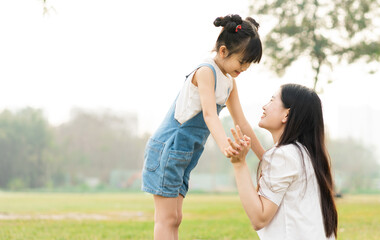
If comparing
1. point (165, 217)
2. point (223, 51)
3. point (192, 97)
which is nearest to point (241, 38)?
point (223, 51)

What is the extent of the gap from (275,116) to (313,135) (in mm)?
171

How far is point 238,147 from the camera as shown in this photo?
171 centimetres

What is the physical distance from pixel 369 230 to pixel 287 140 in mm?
3361

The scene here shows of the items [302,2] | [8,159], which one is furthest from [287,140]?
[8,159]

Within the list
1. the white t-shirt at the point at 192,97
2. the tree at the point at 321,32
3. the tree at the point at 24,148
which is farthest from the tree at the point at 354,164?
the white t-shirt at the point at 192,97

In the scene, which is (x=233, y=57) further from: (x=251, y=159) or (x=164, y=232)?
(x=251, y=159)

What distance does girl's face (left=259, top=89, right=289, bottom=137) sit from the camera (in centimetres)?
191

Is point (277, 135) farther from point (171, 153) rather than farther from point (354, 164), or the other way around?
point (354, 164)

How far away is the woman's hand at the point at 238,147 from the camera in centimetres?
171

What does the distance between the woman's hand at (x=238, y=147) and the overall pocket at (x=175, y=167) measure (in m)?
0.42

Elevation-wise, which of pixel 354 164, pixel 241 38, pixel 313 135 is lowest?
pixel 354 164

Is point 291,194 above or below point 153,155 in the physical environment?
below

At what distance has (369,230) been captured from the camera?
4707 millimetres

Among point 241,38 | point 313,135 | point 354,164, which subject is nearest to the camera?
point 313,135
